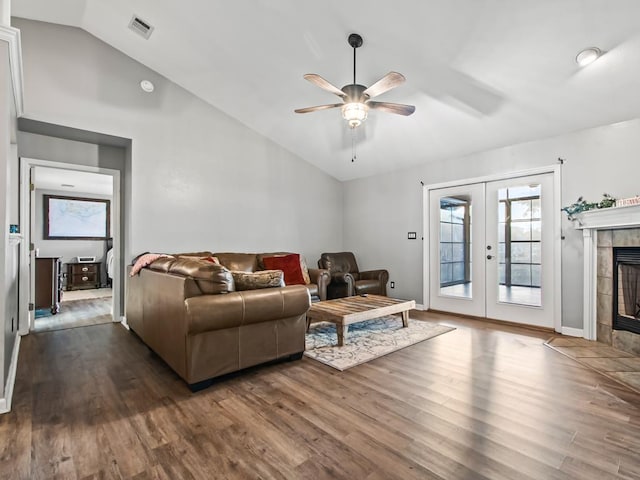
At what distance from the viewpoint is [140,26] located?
12.0 ft

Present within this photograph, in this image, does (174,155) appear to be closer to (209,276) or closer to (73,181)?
(209,276)

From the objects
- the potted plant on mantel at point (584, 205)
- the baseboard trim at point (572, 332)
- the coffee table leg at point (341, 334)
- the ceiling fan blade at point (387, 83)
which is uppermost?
the ceiling fan blade at point (387, 83)

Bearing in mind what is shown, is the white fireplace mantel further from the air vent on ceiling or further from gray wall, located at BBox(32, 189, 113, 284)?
gray wall, located at BBox(32, 189, 113, 284)

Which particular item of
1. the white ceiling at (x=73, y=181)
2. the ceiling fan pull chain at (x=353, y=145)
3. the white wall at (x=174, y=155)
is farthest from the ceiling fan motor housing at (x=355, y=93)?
the white ceiling at (x=73, y=181)

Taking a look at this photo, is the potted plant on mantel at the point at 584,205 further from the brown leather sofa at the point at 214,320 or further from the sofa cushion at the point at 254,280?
the sofa cushion at the point at 254,280

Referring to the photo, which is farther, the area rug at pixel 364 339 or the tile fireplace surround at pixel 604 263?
the tile fireplace surround at pixel 604 263

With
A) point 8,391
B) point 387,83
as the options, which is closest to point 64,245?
point 8,391

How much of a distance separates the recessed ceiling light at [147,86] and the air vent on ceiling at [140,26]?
627 millimetres

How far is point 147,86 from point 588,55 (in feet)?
15.8

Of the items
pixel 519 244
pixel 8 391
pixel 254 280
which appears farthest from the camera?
pixel 519 244

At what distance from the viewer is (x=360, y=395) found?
7.63ft

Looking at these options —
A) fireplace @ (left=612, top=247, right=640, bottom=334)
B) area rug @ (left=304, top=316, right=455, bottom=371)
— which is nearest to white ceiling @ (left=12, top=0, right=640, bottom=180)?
fireplace @ (left=612, top=247, right=640, bottom=334)

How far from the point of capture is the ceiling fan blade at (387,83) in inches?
103

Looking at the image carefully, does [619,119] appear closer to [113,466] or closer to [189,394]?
[189,394]
